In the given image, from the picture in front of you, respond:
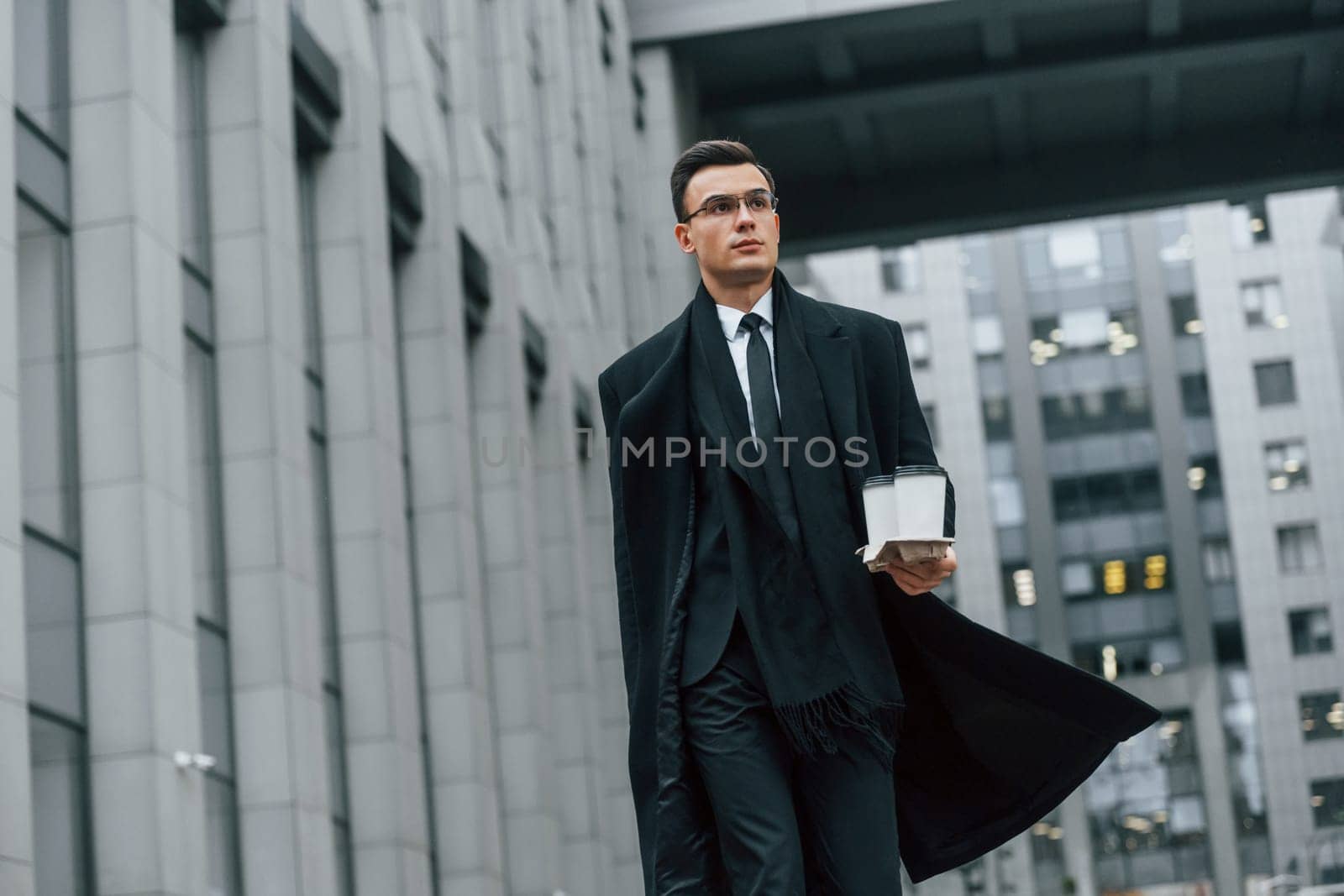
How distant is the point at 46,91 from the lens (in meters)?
15.5

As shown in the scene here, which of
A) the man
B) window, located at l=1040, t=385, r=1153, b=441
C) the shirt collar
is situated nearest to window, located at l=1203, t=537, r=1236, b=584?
window, located at l=1040, t=385, r=1153, b=441

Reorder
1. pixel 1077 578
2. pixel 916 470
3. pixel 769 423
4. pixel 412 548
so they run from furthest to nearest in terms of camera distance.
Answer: pixel 1077 578, pixel 412 548, pixel 769 423, pixel 916 470

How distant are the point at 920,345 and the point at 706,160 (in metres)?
91.9

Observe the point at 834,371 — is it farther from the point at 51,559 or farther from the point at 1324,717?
the point at 1324,717

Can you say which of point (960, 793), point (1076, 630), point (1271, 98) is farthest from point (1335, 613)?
point (960, 793)

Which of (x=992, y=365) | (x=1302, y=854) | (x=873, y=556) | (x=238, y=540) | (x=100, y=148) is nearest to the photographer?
(x=873, y=556)

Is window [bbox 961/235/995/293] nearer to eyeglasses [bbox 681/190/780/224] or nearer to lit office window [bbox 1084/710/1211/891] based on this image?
lit office window [bbox 1084/710/1211/891]

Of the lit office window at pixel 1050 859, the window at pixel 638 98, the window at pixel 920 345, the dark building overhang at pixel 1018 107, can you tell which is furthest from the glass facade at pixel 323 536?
the window at pixel 920 345

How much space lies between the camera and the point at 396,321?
25.2 meters

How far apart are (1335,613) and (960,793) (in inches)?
3468

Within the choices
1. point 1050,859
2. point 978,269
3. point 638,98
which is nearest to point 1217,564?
point 1050,859

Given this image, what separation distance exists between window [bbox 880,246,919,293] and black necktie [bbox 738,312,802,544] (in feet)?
304

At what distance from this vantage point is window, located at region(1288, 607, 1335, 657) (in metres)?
88.7

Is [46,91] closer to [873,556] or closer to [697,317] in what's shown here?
[697,317]
